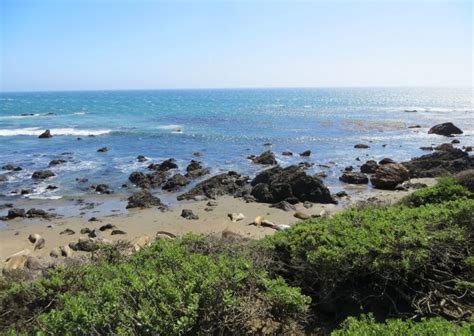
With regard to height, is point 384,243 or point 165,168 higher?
point 384,243

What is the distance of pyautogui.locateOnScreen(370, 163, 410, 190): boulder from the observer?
727 inches

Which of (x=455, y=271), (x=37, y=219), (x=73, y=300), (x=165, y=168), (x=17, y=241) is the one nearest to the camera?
(x=73, y=300)

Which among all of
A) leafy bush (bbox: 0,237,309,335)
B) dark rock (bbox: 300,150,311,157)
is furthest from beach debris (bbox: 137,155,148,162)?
leafy bush (bbox: 0,237,309,335)

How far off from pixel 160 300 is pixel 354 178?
16708 mm

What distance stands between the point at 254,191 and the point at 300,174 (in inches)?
78.0

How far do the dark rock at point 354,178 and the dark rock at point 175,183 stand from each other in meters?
7.59

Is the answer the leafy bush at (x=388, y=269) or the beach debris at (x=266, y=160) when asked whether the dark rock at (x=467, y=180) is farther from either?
the beach debris at (x=266, y=160)

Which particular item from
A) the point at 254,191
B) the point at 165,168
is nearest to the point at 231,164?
the point at 165,168

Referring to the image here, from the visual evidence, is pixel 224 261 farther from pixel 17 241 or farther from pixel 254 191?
pixel 254 191

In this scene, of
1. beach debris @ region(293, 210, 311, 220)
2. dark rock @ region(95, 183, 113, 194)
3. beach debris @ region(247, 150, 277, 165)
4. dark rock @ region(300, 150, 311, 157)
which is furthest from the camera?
dark rock @ region(300, 150, 311, 157)

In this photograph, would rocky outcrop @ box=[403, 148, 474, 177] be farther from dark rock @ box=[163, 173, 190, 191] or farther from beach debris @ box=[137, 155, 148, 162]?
beach debris @ box=[137, 155, 148, 162]

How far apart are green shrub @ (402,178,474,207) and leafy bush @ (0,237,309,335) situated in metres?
4.73

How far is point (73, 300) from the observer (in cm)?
420

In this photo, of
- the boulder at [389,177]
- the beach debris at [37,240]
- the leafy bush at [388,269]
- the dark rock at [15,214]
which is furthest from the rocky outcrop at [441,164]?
the dark rock at [15,214]
